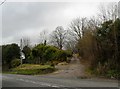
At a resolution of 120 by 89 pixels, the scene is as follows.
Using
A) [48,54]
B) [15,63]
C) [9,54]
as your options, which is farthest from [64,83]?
[9,54]

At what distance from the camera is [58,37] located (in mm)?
107250

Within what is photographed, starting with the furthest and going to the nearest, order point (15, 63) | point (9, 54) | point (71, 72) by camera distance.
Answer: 1. point (9, 54)
2. point (15, 63)
3. point (71, 72)

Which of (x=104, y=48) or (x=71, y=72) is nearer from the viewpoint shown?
(x=104, y=48)

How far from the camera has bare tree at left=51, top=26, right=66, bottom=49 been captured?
346 feet

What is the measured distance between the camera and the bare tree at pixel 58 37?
10531 cm

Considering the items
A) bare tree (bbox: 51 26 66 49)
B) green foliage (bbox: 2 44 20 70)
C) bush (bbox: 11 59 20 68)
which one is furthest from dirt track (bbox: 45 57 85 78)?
bare tree (bbox: 51 26 66 49)

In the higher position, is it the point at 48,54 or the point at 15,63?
the point at 48,54

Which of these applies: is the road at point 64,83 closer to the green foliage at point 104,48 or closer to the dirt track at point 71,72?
the green foliage at point 104,48

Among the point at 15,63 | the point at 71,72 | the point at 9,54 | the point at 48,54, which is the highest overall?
the point at 9,54

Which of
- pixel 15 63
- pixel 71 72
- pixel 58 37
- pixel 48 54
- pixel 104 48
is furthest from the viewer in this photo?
pixel 58 37

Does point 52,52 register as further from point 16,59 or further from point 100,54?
point 100,54

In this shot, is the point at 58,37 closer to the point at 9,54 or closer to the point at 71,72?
the point at 9,54

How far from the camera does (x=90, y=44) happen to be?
38.4m

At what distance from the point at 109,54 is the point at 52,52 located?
31760 mm
